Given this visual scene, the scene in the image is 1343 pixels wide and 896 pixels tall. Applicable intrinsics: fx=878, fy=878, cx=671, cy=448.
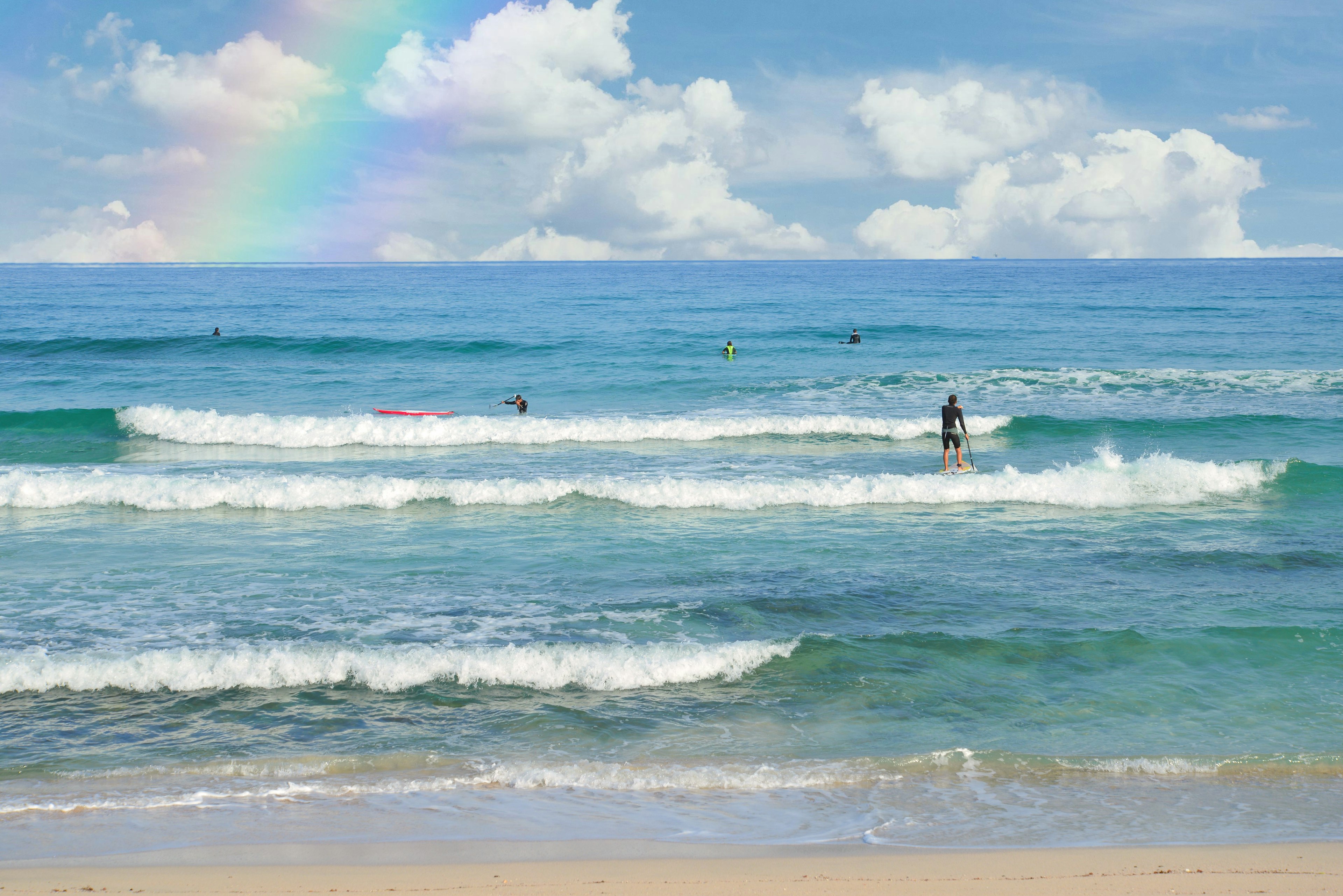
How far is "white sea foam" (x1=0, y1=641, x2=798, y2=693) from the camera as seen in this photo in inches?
347

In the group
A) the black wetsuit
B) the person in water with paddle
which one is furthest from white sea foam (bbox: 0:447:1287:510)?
the black wetsuit

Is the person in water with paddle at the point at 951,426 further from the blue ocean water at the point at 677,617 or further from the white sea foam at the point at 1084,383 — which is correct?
the white sea foam at the point at 1084,383

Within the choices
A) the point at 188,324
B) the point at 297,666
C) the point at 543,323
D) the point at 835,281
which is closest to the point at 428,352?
the point at 543,323

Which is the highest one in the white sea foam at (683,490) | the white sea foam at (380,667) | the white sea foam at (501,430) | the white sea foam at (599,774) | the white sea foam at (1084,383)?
the white sea foam at (1084,383)

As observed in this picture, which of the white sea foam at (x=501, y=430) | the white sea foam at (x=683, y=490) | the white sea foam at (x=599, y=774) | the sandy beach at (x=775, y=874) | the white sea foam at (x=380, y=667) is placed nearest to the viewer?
the sandy beach at (x=775, y=874)

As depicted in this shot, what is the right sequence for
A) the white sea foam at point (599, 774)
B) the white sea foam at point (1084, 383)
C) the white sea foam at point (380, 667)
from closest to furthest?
the white sea foam at point (599, 774) < the white sea foam at point (380, 667) < the white sea foam at point (1084, 383)

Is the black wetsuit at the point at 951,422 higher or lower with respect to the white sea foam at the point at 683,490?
higher

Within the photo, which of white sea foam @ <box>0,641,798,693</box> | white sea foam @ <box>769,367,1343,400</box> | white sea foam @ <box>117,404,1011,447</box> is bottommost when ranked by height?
white sea foam @ <box>0,641,798,693</box>

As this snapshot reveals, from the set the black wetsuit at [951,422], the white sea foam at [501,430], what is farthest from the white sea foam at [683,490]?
the white sea foam at [501,430]

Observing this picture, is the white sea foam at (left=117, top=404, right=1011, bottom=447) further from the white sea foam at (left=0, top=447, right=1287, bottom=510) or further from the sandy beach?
A: the sandy beach

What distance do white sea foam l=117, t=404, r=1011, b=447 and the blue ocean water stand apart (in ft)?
0.40

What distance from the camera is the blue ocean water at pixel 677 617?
6742mm

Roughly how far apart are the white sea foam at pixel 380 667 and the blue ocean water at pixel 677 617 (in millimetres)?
39

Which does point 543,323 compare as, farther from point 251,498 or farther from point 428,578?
point 428,578
